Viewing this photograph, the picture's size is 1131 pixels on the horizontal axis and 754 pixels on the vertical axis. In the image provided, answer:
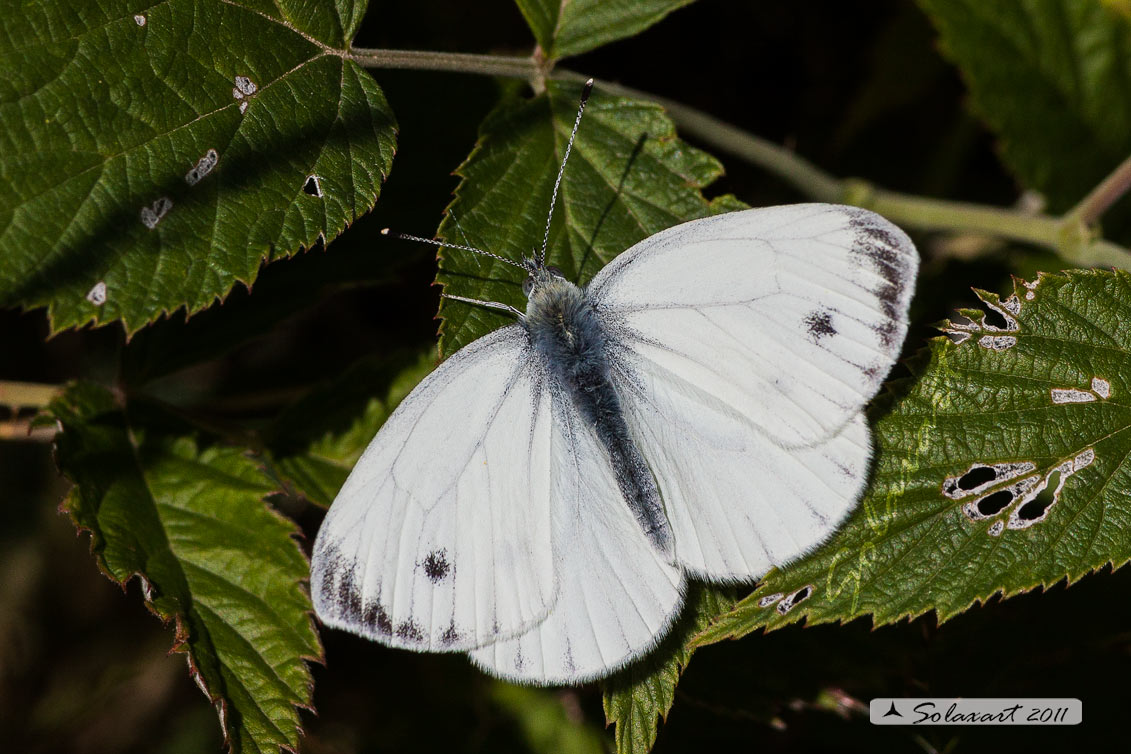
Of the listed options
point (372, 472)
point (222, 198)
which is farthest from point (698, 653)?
point (222, 198)

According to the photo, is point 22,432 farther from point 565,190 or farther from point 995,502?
point 995,502

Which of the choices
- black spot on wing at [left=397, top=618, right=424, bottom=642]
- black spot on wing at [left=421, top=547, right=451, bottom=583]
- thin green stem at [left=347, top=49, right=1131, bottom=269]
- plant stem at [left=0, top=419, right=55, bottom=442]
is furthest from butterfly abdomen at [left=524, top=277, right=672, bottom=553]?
plant stem at [left=0, top=419, right=55, bottom=442]

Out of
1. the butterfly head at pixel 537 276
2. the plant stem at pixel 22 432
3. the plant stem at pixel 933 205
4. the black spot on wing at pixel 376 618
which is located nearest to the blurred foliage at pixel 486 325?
the butterfly head at pixel 537 276

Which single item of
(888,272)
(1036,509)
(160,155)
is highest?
(160,155)

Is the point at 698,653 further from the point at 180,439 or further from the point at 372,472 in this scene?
the point at 180,439

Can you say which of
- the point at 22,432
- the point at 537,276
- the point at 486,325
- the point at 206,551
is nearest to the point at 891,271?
the point at 537,276

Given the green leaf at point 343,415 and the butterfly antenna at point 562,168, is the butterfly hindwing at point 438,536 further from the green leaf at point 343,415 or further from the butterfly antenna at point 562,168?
the green leaf at point 343,415

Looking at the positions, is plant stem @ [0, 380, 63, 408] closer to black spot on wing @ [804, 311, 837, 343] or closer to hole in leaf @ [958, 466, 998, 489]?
black spot on wing @ [804, 311, 837, 343]
